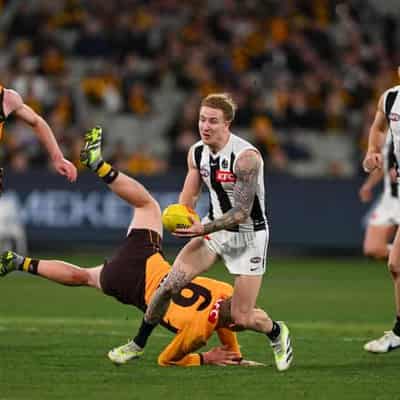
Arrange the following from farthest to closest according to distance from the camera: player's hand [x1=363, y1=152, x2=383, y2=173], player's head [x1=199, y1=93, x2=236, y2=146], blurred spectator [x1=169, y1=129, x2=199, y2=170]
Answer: blurred spectator [x1=169, y1=129, x2=199, y2=170] < player's hand [x1=363, y1=152, x2=383, y2=173] < player's head [x1=199, y1=93, x2=236, y2=146]

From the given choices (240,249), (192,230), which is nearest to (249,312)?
(240,249)

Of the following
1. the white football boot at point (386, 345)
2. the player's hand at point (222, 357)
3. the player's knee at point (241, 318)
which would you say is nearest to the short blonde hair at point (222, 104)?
the player's knee at point (241, 318)

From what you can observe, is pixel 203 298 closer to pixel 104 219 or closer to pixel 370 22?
pixel 104 219

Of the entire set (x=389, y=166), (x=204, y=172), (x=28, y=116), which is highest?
(x=28, y=116)

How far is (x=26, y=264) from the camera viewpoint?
10.1 metres

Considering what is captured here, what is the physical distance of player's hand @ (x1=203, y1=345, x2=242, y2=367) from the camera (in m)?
9.38

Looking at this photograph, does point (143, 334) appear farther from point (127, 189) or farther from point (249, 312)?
point (127, 189)

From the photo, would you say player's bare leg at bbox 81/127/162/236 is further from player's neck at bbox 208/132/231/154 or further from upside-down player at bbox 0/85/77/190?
player's neck at bbox 208/132/231/154

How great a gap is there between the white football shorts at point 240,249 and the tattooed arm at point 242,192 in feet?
0.90

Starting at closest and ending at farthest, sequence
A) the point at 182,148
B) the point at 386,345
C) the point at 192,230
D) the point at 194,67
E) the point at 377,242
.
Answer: the point at 192,230 < the point at 386,345 < the point at 377,242 < the point at 182,148 < the point at 194,67

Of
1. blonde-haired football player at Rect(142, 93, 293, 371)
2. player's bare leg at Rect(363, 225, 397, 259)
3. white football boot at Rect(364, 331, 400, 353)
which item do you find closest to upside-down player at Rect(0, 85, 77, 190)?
blonde-haired football player at Rect(142, 93, 293, 371)

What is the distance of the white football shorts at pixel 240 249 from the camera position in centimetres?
912

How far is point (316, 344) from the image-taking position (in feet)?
35.3

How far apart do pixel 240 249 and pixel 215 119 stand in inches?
40.1
